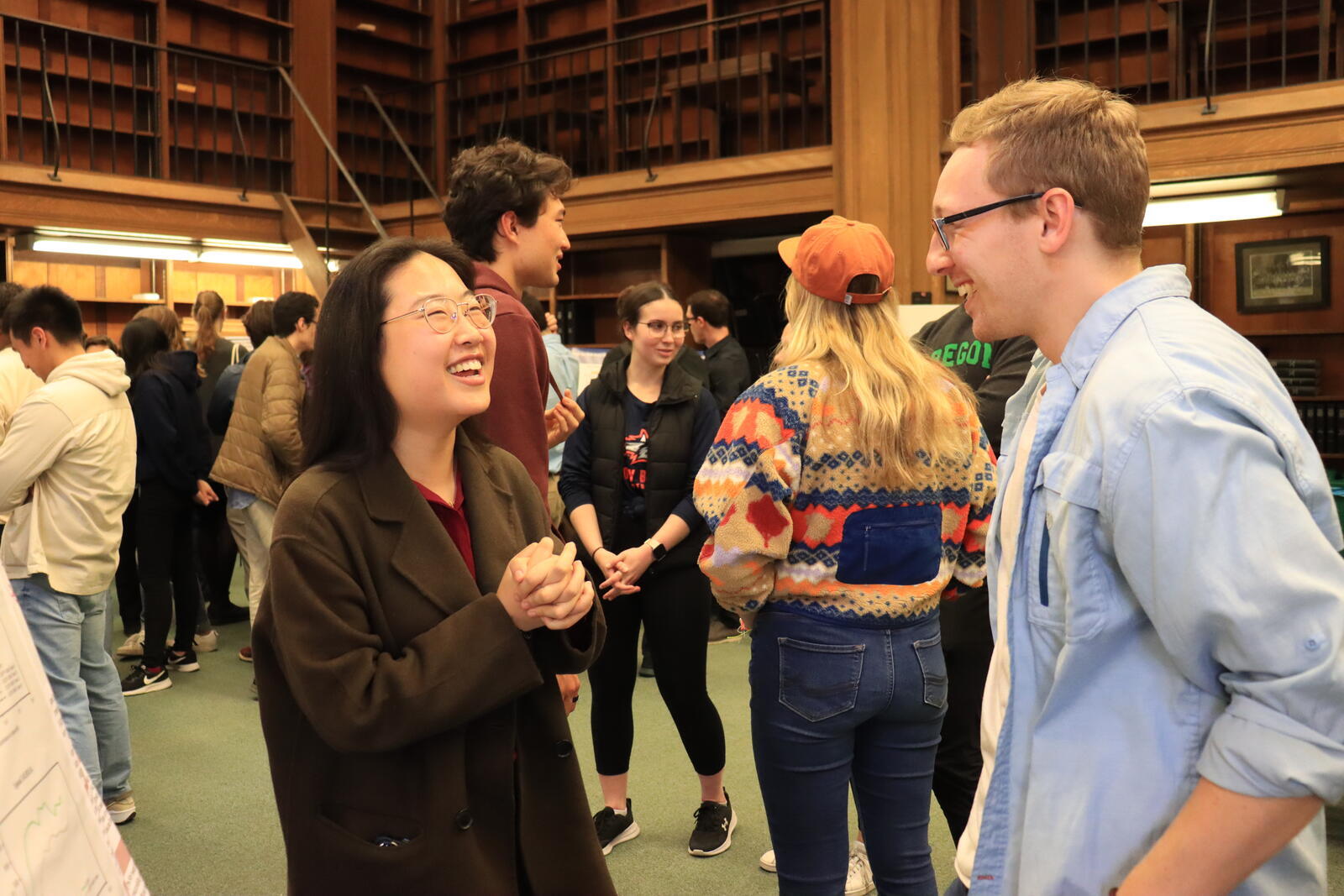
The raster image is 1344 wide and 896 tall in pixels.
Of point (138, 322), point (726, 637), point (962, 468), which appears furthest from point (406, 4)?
point (962, 468)

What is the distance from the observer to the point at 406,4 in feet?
36.1

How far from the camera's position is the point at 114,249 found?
7.89 m

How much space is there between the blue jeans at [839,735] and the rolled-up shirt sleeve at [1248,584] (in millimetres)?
1023

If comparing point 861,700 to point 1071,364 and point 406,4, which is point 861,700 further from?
point 406,4

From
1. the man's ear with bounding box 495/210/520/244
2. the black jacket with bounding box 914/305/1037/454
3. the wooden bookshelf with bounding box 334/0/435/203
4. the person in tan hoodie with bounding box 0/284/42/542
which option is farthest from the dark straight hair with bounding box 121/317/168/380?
the wooden bookshelf with bounding box 334/0/435/203

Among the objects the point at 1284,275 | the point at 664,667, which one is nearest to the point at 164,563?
the point at 664,667

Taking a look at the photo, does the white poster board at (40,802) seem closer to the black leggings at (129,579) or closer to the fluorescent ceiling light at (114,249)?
the black leggings at (129,579)

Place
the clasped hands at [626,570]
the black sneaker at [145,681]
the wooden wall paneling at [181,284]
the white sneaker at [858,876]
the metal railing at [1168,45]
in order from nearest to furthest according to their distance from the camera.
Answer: the white sneaker at [858,876], the clasped hands at [626,570], the black sneaker at [145,681], the metal railing at [1168,45], the wooden wall paneling at [181,284]

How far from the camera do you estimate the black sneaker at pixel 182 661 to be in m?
4.90

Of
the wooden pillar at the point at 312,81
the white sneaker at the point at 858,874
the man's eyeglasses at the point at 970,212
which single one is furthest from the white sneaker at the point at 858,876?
the wooden pillar at the point at 312,81

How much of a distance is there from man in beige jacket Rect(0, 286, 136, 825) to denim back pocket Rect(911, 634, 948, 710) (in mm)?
2261

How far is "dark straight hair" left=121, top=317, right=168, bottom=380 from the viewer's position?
480 centimetres

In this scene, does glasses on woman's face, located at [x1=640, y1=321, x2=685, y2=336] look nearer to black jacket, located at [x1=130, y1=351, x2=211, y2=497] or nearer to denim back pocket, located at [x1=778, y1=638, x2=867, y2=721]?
denim back pocket, located at [x1=778, y1=638, x2=867, y2=721]

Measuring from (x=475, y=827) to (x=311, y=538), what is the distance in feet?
1.41
